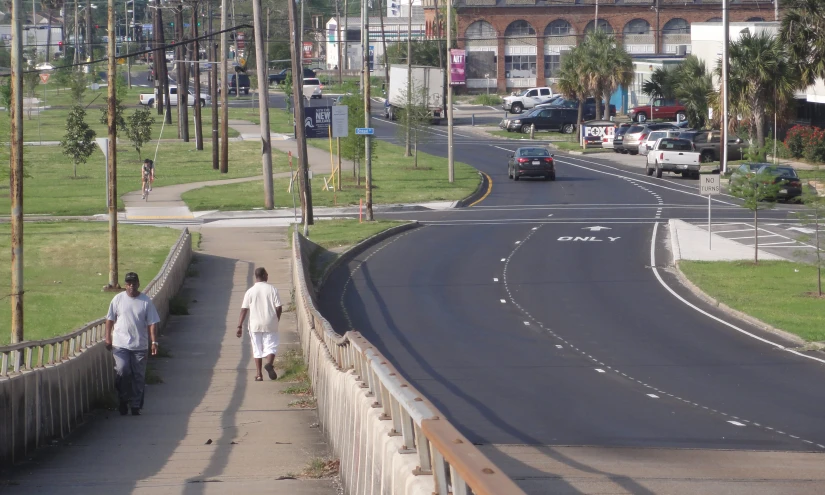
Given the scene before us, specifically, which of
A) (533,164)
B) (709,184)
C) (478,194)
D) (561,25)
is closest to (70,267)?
(709,184)

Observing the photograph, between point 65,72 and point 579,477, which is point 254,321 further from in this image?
point 65,72

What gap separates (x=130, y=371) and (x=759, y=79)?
158 feet

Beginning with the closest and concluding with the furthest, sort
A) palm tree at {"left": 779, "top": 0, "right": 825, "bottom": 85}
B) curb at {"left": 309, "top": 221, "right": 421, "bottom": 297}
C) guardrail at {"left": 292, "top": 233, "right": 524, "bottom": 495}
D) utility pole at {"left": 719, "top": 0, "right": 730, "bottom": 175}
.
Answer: guardrail at {"left": 292, "top": 233, "right": 524, "bottom": 495} → curb at {"left": 309, "top": 221, "right": 421, "bottom": 297} → palm tree at {"left": 779, "top": 0, "right": 825, "bottom": 85} → utility pole at {"left": 719, "top": 0, "right": 730, "bottom": 175}

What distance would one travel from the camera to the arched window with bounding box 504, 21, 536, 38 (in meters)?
105

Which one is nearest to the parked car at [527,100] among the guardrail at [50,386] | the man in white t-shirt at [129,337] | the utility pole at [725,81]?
the utility pole at [725,81]

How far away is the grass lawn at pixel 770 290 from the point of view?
873 inches

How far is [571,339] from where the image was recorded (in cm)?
2078

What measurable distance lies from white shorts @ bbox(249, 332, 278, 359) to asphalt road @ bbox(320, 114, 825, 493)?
7.67 ft

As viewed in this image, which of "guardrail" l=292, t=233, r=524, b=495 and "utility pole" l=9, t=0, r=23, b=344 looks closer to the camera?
"guardrail" l=292, t=233, r=524, b=495

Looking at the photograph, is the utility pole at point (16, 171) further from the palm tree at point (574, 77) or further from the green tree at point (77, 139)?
the palm tree at point (574, 77)

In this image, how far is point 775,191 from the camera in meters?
30.1

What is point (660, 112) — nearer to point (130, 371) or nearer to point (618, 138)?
point (618, 138)

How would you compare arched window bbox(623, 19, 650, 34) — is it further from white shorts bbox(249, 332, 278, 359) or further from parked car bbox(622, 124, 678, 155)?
white shorts bbox(249, 332, 278, 359)

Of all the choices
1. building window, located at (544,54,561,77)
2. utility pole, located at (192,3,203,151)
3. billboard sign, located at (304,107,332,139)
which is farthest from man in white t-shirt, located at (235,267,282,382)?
building window, located at (544,54,561,77)
